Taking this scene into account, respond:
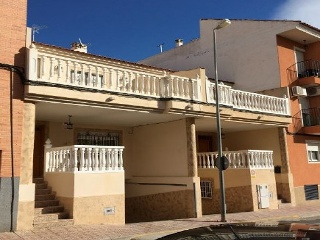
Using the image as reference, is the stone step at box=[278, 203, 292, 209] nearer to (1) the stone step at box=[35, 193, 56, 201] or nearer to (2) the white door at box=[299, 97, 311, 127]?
(2) the white door at box=[299, 97, 311, 127]

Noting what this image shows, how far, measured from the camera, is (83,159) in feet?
35.9

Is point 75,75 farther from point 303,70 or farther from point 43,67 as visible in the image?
point 303,70

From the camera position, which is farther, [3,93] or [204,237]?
[3,93]

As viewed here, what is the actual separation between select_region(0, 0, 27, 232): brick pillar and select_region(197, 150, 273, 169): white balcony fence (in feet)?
32.1

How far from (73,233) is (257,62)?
53.9ft

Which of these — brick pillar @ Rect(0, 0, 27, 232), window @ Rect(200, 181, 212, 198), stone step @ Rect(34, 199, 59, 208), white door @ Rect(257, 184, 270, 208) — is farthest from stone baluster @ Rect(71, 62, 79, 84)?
white door @ Rect(257, 184, 270, 208)

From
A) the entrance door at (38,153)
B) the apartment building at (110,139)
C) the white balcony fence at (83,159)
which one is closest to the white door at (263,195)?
the apartment building at (110,139)

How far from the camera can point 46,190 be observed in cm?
1170

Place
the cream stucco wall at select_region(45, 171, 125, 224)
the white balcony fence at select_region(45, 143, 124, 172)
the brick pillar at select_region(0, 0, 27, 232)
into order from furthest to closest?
the white balcony fence at select_region(45, 143, 124, 172) → the cream stucco wall at select_region(45, 171, 125, 224) → the brick pillar at select_region(0, 0, 27, 232)

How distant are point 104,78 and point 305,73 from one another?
15.7 metres

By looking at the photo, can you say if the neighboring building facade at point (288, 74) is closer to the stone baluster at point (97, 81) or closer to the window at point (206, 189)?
the window at point (206, 189)

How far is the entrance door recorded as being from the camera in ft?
45.1

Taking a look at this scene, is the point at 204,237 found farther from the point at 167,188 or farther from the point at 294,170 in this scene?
the point at 294,170

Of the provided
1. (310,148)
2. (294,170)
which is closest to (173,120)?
(294,170)
